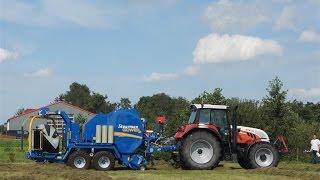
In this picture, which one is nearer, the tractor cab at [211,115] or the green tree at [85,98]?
the tractor cab at [211,115]

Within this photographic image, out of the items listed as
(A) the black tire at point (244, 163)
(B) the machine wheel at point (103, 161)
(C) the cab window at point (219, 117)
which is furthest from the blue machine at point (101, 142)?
A: (A) the black tire at point (244, 163)

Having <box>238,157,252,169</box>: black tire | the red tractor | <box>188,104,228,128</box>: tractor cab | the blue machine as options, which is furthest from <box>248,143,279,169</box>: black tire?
the blue machine

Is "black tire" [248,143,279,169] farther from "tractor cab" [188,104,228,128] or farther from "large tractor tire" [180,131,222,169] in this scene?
"tractor cab" [188,104,228,128]

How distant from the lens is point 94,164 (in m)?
20.0

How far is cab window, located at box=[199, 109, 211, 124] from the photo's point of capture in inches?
818

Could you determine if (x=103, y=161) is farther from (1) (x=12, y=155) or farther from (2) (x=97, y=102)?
(2) (x=97, y=102)

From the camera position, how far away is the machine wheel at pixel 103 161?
20.0 metres

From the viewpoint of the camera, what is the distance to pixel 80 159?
2008 centimetres

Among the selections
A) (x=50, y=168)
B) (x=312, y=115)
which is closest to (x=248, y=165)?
(x=50, y=168)

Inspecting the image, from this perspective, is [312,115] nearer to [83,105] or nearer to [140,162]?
[83,105]

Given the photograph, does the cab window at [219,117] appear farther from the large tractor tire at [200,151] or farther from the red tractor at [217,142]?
the large tractor tire at [200,151]

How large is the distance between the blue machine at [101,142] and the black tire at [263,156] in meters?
2.88

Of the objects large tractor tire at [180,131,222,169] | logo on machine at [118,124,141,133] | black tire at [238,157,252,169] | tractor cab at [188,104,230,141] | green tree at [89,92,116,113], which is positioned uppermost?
green tree at [89,92,116,113]

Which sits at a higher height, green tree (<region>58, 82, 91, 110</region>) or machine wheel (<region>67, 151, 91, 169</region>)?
green tree (<region>58, 82, 91, 110</region>)
